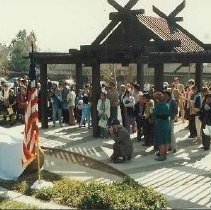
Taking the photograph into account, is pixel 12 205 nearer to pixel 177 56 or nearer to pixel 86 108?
pixel 177 56

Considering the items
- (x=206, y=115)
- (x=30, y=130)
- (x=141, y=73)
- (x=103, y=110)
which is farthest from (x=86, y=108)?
(x=30, y=130)

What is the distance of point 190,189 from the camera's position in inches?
424

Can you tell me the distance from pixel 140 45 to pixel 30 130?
5.24 metres

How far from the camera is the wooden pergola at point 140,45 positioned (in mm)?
14836

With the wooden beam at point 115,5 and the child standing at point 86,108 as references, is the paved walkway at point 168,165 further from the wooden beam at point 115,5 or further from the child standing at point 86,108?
the wooden beam at point 115,5

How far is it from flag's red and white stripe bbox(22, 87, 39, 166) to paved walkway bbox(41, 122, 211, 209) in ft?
6.66

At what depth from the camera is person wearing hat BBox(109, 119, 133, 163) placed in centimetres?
1357

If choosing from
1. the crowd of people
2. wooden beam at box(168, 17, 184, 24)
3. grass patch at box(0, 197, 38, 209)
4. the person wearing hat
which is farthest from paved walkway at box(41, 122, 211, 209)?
wooden beam at box(168, 17, 184, 24)

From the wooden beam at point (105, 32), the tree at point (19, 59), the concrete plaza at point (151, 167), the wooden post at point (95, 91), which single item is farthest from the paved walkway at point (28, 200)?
Result: the tree at point (19, 59)

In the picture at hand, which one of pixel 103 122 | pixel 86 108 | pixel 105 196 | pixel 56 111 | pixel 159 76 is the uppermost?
pixel 159 76

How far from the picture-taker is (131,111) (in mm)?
17391

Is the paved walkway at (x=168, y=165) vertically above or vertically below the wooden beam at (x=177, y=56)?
below

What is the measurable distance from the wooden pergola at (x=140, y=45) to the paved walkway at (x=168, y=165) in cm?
154

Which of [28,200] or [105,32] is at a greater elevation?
[105,32]
